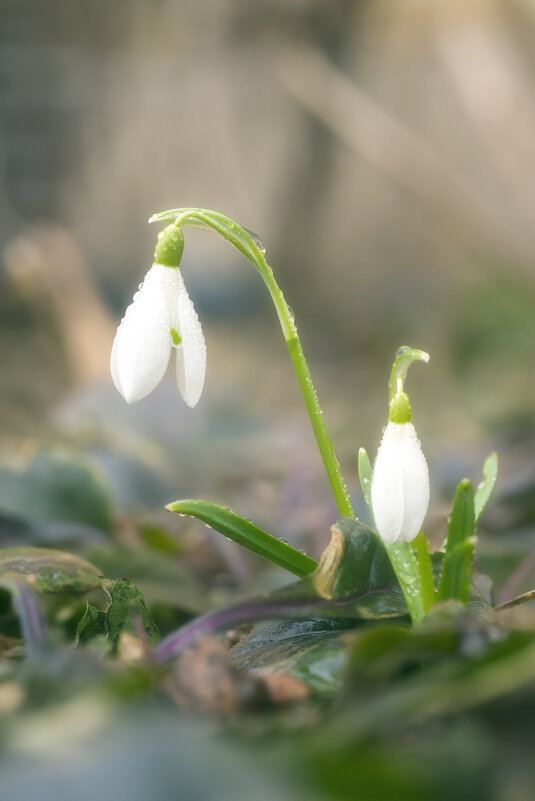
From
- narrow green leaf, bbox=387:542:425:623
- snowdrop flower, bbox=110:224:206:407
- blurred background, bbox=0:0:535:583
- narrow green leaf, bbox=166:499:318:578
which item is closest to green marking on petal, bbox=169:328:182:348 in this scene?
snowdrop flower, bbox=110:224:206:407

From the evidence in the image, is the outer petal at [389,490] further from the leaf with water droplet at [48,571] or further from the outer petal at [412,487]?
the leaf with water droplet at [48,571]

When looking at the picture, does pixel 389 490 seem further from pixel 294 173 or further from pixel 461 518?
pixel 294 173

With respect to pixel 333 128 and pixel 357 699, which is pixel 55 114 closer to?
pixel 333 128

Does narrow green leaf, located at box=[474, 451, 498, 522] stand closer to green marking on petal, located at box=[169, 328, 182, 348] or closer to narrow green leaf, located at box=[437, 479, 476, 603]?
narrow green leaf, located at box=[437, 479, 476, 603]

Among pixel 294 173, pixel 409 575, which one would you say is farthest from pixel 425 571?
pixel 294 173

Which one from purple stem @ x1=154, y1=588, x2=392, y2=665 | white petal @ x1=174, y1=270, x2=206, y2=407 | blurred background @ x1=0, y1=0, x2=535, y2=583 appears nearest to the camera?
purple stem @ x1=154, y1=588, x2=392, y2=665

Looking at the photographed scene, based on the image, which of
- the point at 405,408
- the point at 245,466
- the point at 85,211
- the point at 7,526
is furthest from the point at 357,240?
the point at 405,408
